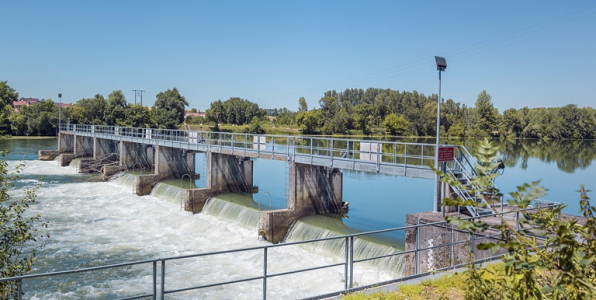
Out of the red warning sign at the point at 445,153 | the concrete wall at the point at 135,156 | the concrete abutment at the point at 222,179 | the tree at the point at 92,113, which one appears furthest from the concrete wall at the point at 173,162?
the tree at the point at 92,113

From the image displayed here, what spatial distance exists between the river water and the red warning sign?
3.90 metres

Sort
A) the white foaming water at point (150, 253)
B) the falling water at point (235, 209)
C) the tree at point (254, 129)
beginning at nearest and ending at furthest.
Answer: the white foaming water at point (150, 253) → the falling water at point (235, 209) → the tree at point (254, 129)

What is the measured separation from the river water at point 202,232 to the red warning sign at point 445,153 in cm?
390

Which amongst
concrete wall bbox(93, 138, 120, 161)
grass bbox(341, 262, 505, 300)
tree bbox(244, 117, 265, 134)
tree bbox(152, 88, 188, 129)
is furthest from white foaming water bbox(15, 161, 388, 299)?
tree bbox(244, 117, 265, 134)

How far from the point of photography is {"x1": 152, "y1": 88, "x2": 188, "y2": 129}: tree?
330 ft

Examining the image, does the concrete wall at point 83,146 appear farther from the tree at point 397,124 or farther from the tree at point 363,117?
the tree at point 397,124

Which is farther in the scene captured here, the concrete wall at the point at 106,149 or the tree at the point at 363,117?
the tree at the point at 363,117

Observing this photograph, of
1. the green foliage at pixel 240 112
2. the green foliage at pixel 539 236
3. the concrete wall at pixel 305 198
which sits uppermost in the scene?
the green foliage at pixel 240 112

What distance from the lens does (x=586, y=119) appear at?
9094 cm

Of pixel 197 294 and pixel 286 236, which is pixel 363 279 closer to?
pixel 197 294

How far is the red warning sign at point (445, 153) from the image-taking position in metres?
14.4

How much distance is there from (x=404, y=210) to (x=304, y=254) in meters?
9.69

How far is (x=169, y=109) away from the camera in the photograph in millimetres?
108125

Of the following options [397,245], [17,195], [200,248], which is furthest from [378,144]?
[17,195]
